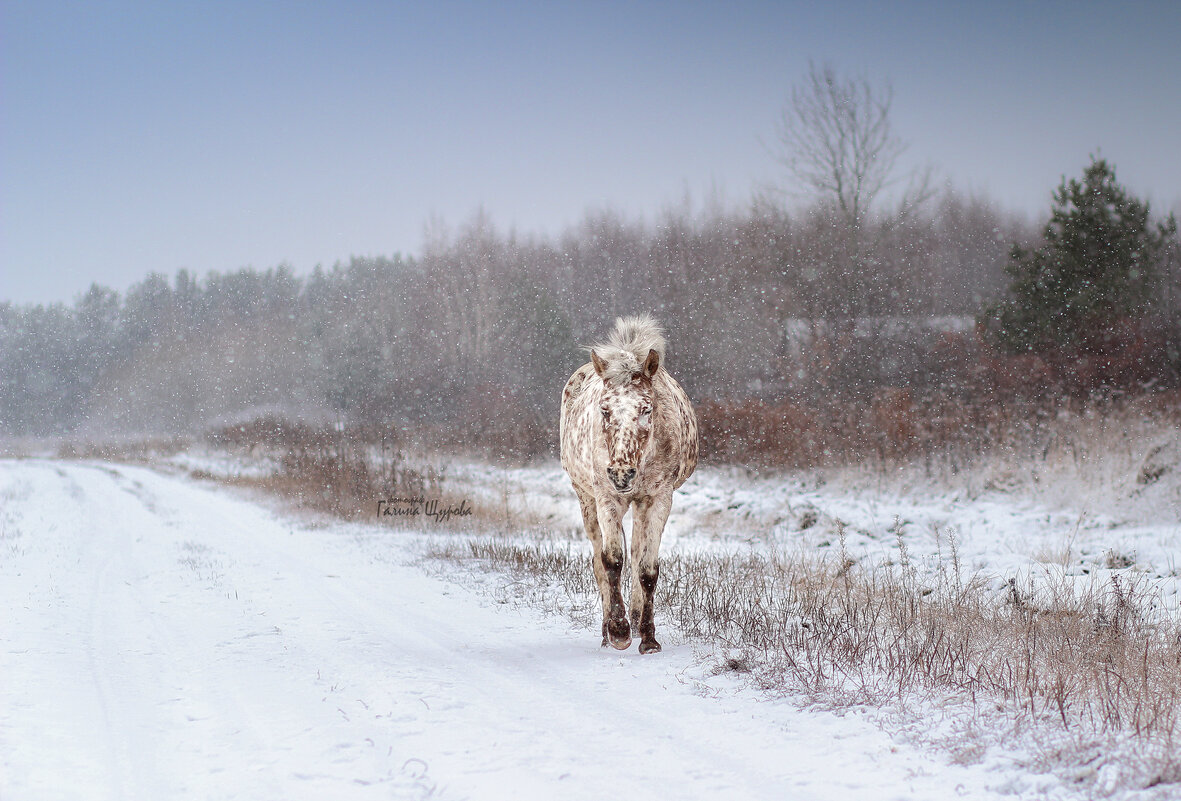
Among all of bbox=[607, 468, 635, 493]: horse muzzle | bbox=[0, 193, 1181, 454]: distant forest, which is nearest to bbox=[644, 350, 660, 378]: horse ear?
bbox=[607, 468, 635, 493]: horse muzzle

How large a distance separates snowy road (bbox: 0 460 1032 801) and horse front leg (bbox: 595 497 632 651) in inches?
6.9

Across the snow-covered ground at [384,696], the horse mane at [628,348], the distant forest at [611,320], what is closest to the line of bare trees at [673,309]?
the distant forest at [611,320]

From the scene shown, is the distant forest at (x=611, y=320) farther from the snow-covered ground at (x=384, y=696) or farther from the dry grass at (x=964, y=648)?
the dry grass at (x=964, y=648)

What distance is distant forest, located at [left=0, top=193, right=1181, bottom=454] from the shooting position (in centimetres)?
2097

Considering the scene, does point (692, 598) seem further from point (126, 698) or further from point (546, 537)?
point (546, 537)

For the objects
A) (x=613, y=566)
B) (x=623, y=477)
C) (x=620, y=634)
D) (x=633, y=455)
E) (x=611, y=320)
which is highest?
(x=611, y=320)

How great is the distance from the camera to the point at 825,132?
75.0 feet

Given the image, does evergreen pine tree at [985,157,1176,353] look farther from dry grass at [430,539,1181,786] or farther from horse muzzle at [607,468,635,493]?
horse muzzle at [607,468,635,493]

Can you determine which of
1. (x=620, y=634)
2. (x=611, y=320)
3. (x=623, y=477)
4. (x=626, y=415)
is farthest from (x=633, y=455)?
(x=611, y=320)

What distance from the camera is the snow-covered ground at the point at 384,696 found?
3549 mm

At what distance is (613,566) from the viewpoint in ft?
20.1

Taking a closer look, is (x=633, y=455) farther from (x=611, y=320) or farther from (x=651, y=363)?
(x=611, y=320)

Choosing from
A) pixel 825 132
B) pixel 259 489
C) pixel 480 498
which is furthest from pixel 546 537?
pixel 825 132

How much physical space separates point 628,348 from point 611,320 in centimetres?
2592
